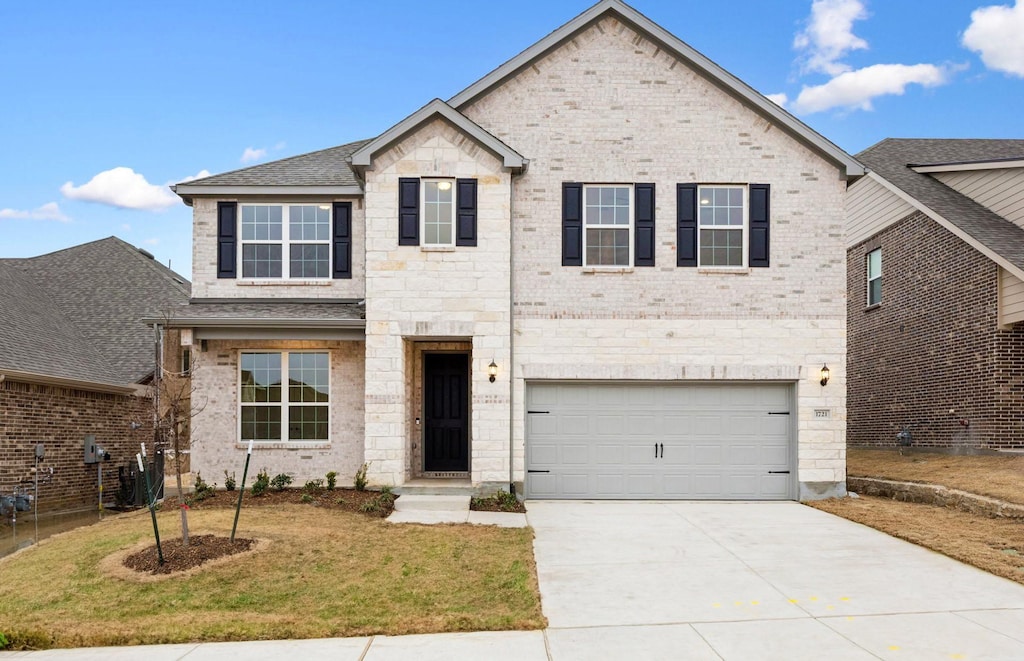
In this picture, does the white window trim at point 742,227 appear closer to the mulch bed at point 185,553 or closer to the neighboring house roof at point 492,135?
the neighboring house roof at point 492,135

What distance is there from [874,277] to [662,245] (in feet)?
29.8

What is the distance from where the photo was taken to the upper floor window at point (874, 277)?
66.2ft

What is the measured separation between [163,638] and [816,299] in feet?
39.7

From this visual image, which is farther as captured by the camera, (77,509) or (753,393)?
(77,509)

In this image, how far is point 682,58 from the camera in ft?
47.9

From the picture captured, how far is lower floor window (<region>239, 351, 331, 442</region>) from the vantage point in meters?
15.1

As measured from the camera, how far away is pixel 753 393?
1456cm

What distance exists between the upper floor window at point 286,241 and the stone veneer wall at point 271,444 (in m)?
1.52

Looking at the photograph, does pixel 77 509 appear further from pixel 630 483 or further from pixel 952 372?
pixel 952 372

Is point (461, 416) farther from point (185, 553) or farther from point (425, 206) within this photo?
point (185, 553)

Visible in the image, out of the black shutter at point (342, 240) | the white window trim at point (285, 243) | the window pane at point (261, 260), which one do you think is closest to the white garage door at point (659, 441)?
the black shutter at point (342, 240)

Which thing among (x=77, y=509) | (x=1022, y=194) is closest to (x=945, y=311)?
(x=1022, y=194)

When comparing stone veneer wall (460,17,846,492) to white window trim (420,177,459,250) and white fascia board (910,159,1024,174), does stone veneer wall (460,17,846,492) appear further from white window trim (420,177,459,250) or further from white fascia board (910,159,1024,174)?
white fascia board (910,159,1024,174)

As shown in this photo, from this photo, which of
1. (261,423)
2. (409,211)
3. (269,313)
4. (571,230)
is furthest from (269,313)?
(571,230)
